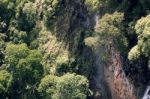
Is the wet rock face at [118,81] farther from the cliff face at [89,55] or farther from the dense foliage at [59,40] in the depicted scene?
the dense foliage at [59,40]

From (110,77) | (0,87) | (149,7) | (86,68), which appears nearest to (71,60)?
(86,68)

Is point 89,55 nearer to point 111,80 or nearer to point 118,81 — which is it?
point 111,80

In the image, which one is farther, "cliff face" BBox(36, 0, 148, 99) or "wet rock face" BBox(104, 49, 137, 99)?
"cliff face" BBox(36, 0, 148, 99)

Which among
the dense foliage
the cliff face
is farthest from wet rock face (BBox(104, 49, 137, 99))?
the dense foliage

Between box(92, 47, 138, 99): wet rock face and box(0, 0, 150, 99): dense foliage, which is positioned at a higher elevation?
box(0, 0, 150, 99): dense foliage

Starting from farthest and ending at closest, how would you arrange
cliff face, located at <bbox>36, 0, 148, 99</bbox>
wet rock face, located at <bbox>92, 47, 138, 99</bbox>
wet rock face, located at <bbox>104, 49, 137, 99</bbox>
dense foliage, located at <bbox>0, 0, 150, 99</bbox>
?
cliff face, located at <bbox>36, 0, 148, 99</bbox> → wet rock face, located at <bbox>92, 47, 138, 99</bbox> → wet rock face, located at <bbox>104, 49, 137, 99</bbox> → dense foliage, located at <bbox>0, 0, 150, 99</bbox>

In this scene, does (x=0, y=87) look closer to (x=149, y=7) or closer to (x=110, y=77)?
(x=110, y=77)

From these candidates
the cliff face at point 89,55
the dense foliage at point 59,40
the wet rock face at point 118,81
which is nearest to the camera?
the dense foliage at point 59,40

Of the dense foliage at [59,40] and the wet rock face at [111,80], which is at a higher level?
the dense foliage at [59,40]

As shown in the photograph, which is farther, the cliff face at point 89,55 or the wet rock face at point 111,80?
the cliff face at point 89,55

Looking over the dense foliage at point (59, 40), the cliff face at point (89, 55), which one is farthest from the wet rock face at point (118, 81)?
the dense foliage at point (59, 40)

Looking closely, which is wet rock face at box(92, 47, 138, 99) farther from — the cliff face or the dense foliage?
the dense foliage

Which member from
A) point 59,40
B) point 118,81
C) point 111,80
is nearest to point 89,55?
point 111,80

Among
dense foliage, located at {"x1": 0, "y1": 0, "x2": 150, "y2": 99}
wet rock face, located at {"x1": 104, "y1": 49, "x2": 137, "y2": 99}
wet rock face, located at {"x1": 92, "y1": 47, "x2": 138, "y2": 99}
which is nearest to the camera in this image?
dense foliage, located at {"x1": 0, "y1": 0, "x2": 150, "y2": 99}
